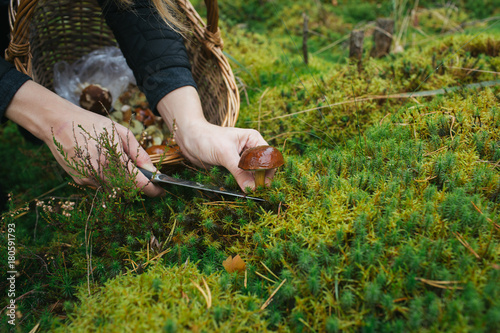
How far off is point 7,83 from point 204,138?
52.4 inches

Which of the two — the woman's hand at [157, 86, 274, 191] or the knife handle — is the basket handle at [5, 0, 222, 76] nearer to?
the woman's hand at [157, 86, 274, 191]

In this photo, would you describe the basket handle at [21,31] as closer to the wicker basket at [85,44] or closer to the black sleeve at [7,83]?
the wicker basket at [85,44]

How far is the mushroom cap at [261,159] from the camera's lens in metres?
1.79

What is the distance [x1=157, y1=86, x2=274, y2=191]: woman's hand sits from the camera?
6.82 feet

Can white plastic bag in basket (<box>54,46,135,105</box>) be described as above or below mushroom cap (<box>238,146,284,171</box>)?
above

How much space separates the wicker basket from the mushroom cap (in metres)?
0.70

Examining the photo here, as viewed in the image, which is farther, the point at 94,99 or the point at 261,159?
the point at 94,99

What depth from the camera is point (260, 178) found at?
6.51 feet

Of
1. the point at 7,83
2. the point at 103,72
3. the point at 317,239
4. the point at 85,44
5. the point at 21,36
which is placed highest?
the point at 21,36

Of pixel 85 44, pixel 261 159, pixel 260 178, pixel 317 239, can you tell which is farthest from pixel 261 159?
pixel 85 44

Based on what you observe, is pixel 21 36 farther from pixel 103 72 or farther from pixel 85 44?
pixel 85 44

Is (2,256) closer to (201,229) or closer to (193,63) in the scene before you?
(201,229)

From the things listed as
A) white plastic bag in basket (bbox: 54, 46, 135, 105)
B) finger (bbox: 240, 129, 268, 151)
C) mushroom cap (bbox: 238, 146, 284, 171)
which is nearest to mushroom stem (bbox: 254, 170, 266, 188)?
mushroom cap (bbox: 238, 146, 284, 171)

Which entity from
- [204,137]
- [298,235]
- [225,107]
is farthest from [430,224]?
[225,107]
